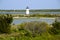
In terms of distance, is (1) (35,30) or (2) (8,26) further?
(2) (8,26)

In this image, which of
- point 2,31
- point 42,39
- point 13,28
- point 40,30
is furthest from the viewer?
point 13,28

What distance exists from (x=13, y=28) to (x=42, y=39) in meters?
7.39

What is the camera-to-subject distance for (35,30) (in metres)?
20.6

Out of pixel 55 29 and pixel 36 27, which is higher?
pixel 36 27

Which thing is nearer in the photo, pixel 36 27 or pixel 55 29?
pixel 36 27

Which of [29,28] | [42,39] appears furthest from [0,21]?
[42,39]

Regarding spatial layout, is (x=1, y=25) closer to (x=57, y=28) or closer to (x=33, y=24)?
(x=33, y=24)

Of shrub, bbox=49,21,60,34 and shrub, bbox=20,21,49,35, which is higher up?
shrub, bbox=20,21,49,35

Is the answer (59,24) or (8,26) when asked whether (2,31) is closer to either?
(8,26)

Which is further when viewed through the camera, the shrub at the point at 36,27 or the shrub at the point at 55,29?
the shrub at the point at 36,27

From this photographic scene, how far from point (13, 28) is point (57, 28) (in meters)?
3.79

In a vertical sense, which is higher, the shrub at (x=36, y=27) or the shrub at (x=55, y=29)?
the shrub at (x=36, y=27)

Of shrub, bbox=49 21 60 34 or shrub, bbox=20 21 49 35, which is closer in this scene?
shrub, bbox=49 21 60 34

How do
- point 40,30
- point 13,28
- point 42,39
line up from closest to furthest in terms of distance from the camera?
point 42,39 < point 40,30 < point 13,28
